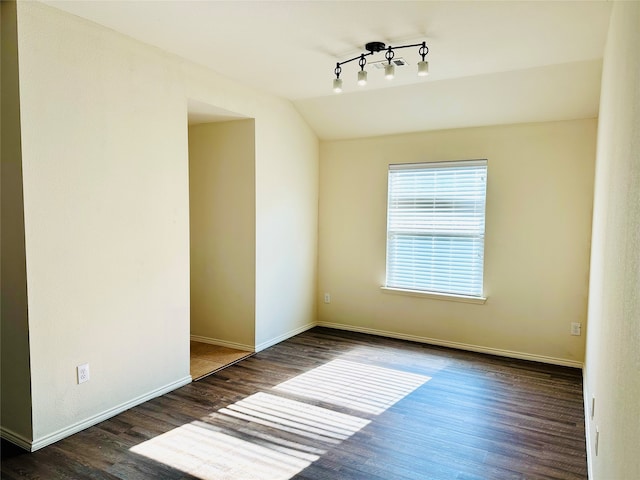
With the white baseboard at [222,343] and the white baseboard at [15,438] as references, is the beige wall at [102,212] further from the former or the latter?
the white baseboard at [222,343]

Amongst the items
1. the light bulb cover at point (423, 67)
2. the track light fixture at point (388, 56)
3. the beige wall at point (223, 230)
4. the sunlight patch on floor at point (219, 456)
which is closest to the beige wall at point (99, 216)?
the sunlight patch on floor at point (219, 456)

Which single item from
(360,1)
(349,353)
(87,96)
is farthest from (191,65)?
(349,353)

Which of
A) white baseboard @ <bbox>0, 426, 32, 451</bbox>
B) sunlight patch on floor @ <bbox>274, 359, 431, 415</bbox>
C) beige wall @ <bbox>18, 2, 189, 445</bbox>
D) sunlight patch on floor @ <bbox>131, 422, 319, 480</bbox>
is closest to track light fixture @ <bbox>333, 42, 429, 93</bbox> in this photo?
beige wall @ <bbox>18, 2, 189, 445</bbox>

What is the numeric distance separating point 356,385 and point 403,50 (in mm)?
2585

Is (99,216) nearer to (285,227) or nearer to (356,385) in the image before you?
(285,227)

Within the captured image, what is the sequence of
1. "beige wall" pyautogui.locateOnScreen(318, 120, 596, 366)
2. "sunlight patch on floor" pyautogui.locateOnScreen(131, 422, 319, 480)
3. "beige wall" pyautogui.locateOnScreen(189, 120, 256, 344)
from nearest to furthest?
"sunlight patch on floor" pyautogui.locateOnScreen(131, 422, 319, 480) < "beige wall" pyautogui.locateOnScreen(318, 120, 596, 366) < "beige wall" pyautogui.locateOnScreen(189, 120, 256, 344)

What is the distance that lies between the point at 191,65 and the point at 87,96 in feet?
3.18

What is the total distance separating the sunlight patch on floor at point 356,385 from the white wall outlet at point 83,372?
1351 millimetres

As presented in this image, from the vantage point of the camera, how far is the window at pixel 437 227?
170 inches

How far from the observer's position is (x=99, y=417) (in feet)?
9.09

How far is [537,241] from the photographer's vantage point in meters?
4.02

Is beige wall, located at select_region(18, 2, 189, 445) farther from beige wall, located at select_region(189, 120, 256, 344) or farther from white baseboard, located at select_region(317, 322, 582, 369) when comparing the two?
white baseboard, located at select_region(317, 322, 582, 369)

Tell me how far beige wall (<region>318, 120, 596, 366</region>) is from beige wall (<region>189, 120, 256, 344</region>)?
131 centimetres

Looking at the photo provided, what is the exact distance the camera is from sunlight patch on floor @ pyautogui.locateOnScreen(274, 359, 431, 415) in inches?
124
